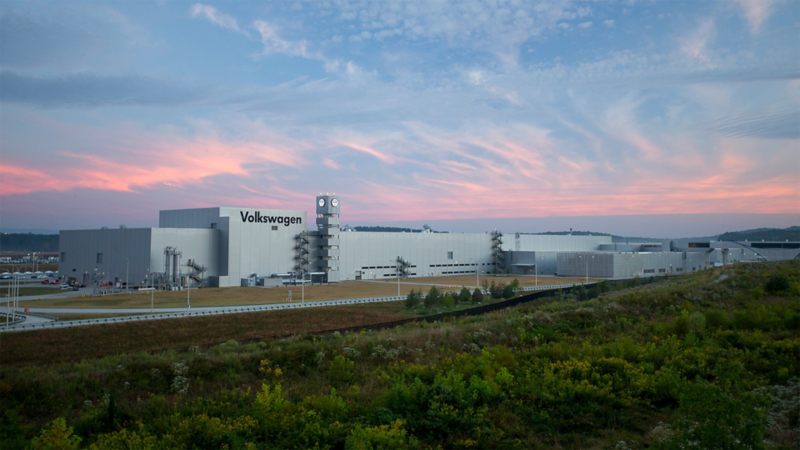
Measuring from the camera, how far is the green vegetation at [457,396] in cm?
870

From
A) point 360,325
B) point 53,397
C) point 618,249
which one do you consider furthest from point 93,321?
point 618,249

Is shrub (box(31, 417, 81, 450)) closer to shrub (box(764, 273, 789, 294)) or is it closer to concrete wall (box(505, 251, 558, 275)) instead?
shrub (box(764, 273, 789, 294))

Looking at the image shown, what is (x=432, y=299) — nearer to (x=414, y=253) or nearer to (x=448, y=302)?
(x=448, y=302)

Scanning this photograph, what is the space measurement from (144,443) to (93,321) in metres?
36.5

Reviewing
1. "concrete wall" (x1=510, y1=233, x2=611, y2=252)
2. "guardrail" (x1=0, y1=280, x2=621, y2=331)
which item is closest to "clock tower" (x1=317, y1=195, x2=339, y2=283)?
"guardrail" (x1=0, y1=280, x2=621, y2=331)

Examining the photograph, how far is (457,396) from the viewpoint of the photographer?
396 inches

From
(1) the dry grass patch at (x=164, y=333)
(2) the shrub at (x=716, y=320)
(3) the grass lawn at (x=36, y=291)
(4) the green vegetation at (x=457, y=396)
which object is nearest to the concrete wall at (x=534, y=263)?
(1) the dry grass patch at (x=164, y=333)

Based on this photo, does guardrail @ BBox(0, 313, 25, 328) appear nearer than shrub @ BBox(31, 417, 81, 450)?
No

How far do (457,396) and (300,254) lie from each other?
2952 inches

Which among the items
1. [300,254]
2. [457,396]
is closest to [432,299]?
[300,254]

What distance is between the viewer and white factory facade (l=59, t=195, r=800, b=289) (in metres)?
69.8

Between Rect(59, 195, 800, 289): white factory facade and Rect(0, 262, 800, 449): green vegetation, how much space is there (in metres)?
53.5

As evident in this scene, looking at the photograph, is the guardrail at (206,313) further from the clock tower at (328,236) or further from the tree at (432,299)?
the clock tower at (328,236)

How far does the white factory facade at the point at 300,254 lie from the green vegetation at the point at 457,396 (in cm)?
5350
